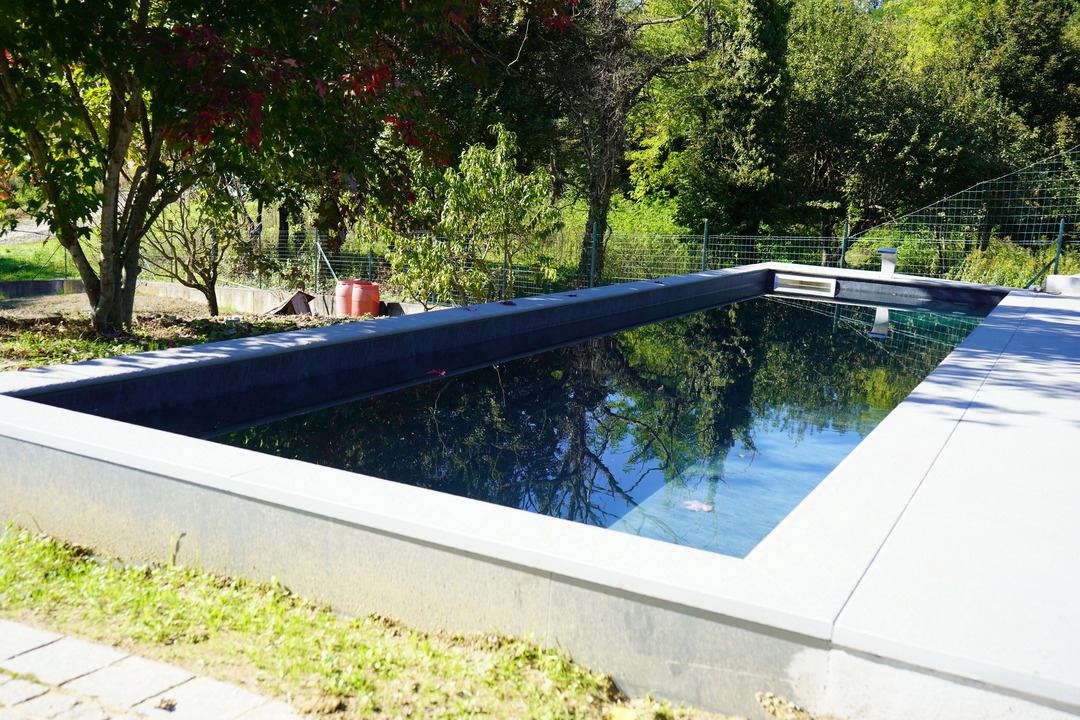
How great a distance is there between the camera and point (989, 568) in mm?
2410

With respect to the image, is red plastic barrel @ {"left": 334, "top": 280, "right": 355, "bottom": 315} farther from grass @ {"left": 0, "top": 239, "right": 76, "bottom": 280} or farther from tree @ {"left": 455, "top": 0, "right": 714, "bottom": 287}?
grass @ {"left": 0, "top": 239, "right": 76, "bottom": 280}

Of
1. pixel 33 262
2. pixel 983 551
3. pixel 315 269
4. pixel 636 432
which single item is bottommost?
pixel 636 432

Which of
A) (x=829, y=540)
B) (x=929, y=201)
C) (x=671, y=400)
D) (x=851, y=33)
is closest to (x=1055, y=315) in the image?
(x=671, y=400)

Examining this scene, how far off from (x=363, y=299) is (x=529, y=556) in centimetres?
931

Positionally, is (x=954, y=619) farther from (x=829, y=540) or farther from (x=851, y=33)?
(x=851, y=33)

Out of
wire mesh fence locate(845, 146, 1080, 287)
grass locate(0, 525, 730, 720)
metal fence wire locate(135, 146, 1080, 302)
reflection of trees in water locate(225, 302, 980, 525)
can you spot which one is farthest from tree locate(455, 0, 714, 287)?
grass locate(0, 525, 730, 720)

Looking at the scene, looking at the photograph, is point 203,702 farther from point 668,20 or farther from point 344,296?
point 668,20

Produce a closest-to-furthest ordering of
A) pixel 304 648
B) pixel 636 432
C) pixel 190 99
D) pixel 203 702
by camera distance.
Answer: pixel 203 702, pixel 304 648, pixel 190 99, pixel 636 432

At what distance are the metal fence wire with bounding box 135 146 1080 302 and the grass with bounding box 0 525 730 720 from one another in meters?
7.58

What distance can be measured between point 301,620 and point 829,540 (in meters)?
1.65

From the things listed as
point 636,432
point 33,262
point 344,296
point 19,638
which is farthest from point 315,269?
point 19,638

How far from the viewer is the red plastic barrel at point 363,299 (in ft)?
36.8

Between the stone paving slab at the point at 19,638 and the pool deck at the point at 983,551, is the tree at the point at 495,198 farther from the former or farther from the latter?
the stone paving slab at the point at 19,638

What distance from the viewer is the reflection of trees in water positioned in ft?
14.5
